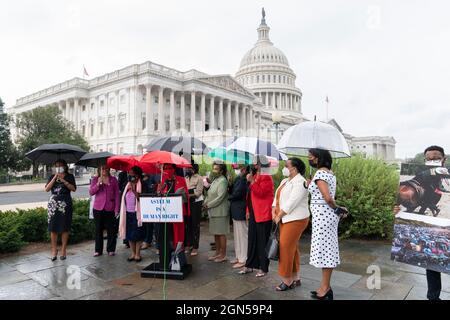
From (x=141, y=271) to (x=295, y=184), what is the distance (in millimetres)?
3132

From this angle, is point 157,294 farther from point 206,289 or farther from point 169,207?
point 169,207

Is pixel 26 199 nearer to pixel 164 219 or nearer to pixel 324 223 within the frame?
pixel 164 219

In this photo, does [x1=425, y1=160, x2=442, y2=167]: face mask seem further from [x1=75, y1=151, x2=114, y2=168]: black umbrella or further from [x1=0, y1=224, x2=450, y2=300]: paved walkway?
[x1=75, y1=151, x2=114, y2=168]: black umbrella

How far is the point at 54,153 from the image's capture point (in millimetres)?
7734

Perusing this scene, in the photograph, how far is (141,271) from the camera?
6.10 metres

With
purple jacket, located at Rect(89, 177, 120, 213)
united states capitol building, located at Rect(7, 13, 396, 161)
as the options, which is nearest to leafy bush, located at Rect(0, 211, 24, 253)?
purple jacket, located at Rect(89, 177, 120, 213)

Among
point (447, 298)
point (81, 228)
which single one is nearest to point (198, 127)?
point (81, 228)

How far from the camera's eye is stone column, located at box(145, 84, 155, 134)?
62794 millimetres

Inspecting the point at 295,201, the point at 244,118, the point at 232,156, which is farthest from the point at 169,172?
the point at 244,118

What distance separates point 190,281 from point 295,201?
7.54 ft

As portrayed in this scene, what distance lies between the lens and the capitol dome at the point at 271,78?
353 feet

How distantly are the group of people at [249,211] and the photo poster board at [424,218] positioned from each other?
40cm

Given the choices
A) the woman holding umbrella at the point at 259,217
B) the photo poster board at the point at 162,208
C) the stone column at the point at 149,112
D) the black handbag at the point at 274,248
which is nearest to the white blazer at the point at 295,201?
the black handbag at the point at 274,248

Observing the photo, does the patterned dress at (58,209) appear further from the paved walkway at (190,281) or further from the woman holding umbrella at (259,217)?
the woman holding umbrella at (259,217)
